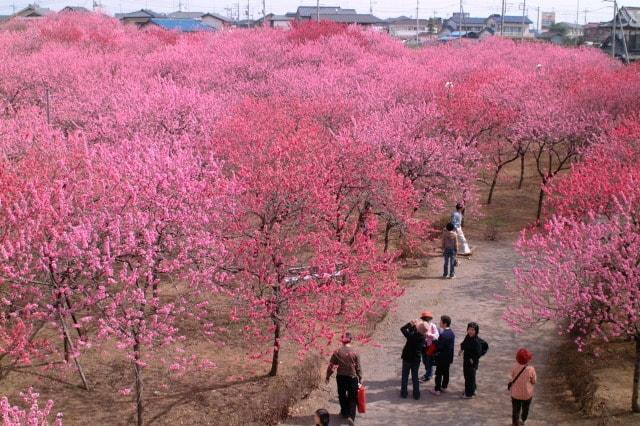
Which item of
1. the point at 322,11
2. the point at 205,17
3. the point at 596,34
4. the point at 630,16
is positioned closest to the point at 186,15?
the point at 205,17

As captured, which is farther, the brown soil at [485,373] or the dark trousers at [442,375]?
the dark trousers at [442,375]

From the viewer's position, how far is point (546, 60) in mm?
47719

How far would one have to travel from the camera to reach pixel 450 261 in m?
17.9

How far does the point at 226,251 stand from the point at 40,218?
3.35 m

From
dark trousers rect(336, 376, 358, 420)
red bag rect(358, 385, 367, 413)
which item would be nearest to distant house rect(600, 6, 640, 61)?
red bag rect(358, 385, 367, 413)

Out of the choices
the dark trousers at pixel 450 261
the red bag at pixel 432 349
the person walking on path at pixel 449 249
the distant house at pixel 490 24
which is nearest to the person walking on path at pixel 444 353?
the red bag at pixel 432 349

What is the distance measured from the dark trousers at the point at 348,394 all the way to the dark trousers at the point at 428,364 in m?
1.89

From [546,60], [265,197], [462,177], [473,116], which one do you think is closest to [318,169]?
[265,197]

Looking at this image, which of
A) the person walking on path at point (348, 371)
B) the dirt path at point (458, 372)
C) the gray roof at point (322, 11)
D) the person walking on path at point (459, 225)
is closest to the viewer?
the person walking on path at point (348, 371)

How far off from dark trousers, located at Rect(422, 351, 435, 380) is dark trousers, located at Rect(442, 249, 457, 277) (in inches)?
239

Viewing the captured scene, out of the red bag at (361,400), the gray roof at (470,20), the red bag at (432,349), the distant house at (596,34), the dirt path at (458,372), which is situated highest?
the gray roof at (470,20)

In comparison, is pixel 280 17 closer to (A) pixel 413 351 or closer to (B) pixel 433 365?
(B) pixel 433 365

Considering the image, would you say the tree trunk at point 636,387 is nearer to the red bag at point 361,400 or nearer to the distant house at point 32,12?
the red bag at point 361,400

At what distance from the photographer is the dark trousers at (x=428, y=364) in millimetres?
11633
